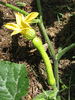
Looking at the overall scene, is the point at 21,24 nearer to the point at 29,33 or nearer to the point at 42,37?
the point at 29,33

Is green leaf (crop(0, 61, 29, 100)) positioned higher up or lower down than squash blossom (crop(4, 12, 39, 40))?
lower down

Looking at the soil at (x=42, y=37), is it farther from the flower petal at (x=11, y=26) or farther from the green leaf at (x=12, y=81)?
the green leaf at (x=12, y=81)

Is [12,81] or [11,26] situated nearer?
[12,81]

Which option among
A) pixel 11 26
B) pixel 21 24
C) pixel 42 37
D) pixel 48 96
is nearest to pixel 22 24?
pixel 21 24

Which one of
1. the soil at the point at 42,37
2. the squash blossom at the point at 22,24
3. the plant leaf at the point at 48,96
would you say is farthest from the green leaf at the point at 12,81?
the soil at the point at 42,37

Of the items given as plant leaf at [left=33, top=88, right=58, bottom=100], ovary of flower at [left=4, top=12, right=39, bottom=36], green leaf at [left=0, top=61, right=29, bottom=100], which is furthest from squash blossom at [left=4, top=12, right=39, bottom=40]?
plant leaf at [left=33, top=88, right=58, bottom=100]

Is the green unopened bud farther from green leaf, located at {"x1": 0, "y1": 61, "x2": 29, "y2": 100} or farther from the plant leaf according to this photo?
the plant leaf
